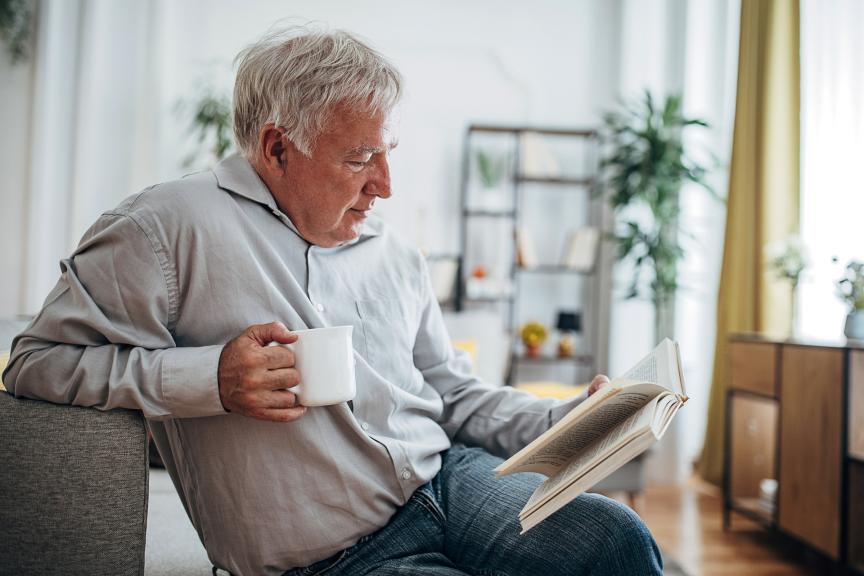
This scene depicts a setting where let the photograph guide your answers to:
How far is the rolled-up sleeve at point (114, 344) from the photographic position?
0.95 m

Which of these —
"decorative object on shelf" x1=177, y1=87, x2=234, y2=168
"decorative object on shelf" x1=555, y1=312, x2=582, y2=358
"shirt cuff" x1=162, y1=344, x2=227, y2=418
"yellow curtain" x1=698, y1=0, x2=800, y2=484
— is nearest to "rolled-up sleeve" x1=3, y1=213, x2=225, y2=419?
"shirt cuff" x1=162, y1=344, x2=227, y2=418

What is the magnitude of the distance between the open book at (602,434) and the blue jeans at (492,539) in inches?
3.5

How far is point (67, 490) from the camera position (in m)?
0.92

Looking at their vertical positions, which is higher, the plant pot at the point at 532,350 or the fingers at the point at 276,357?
the fingers at the point at 276,357

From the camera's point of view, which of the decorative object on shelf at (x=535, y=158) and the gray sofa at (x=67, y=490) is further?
the decorative object on shelf at (x=535, y=158)

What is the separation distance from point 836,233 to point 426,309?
7.69 feet

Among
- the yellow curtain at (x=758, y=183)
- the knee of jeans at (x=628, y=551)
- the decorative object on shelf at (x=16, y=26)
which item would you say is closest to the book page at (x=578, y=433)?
the knee of jeans at (x=628, y=551)

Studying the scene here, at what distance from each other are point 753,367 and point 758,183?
0.94m

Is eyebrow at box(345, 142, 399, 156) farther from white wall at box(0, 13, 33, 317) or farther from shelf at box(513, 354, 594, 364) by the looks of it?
white wall at box(0, 13, 33, 317)

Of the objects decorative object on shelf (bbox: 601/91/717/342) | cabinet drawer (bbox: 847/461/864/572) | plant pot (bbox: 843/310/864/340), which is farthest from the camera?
decorative object on shelf (bbox: 601/91/717/342)

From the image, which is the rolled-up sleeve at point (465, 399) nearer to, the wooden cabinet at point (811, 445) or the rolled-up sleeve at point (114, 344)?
the rolled-up sleeve at point (114, 344)

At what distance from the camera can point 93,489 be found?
0.93 m

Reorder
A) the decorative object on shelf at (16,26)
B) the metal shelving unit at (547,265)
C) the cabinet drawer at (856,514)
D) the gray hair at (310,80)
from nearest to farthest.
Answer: the gray hair at (310,80) → the cabinet drawer at (856,514) → the decorative object on shelf at (16,26) → the metal shelving unit at (547,265)

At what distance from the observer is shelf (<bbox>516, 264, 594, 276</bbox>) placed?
181 inches
